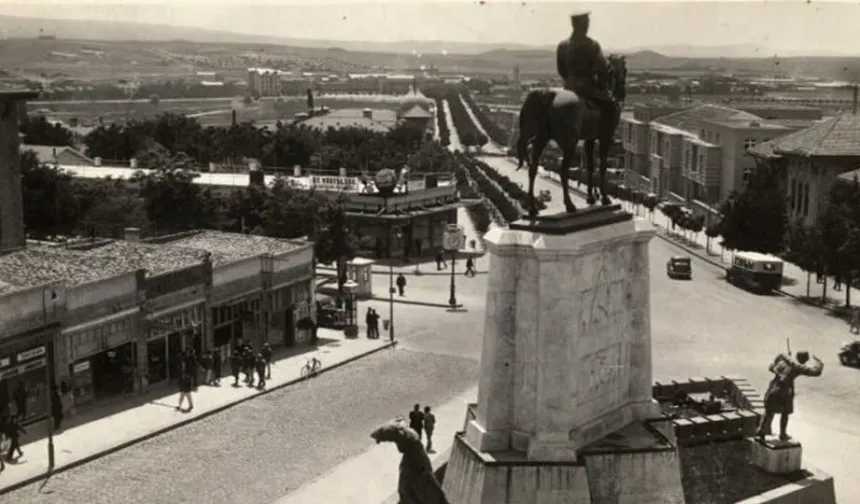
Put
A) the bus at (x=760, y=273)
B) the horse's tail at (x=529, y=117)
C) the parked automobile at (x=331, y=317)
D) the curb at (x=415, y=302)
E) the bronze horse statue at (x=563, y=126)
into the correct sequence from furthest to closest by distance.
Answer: the bus at (x=760, y=273) < the curb at (x=415, y=302) < the parked automobile at (x=331, y=317) < the horse's tail at (x=529, y=117) < the bronze horse statue at (x=563, y=126)

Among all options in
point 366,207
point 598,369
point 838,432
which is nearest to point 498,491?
point 598,369

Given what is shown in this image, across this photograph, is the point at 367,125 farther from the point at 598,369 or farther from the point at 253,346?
the point at 598,369

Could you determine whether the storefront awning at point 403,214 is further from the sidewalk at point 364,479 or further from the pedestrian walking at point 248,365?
the sidewalk at point 364,479

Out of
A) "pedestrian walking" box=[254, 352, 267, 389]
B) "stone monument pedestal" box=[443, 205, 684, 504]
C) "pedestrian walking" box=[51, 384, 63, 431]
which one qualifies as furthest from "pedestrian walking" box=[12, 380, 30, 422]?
"stone monument pedestal" box=[443, 205, 684, 504]

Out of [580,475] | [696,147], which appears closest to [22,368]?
[580,475]

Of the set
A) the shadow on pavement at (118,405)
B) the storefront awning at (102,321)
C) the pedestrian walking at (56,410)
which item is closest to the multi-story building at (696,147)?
the shadow on pavement at (118,405)

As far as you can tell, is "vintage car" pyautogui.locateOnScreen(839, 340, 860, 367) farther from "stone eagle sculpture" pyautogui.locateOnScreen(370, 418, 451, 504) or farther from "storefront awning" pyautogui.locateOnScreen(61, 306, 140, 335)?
"stone eagle sculpture" pyautogui.locateOnScreen(370, 418, 451, 504)

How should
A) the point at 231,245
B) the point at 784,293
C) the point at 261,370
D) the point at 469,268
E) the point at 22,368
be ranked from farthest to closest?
the point at 469,268, the point at 784,293, the point at 231,245, the point at 261,370, the point at 22,368

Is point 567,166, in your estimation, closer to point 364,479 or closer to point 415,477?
point 415,477
